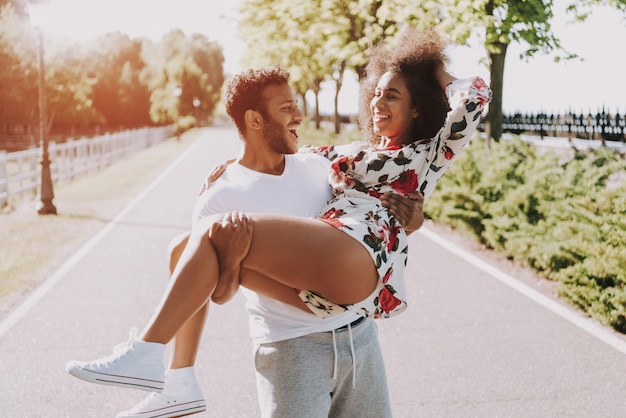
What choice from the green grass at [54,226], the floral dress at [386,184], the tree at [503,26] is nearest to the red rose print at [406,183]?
the floral dress at [386,184]

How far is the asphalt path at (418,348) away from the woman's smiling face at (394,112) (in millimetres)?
2214

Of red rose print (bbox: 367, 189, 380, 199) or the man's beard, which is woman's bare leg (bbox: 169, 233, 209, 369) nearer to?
the man's beard

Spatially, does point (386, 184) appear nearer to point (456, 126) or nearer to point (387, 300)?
point (456, 126)

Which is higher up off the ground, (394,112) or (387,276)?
(394,112)

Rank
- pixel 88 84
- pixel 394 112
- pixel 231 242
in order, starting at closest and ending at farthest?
pixel 231 242 < pixel 394 112 < pixel 88 84

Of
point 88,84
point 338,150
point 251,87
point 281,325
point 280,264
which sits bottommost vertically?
point 281,325

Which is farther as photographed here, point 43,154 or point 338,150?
point 43,154

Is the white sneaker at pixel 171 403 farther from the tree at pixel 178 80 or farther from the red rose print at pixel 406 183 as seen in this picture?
the tree at pixel 178 80

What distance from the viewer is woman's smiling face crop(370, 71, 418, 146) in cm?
295

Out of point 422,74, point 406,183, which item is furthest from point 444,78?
point 406,183

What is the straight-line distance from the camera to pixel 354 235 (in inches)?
97.3

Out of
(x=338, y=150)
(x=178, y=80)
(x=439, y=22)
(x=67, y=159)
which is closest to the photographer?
(x=338, y=150)

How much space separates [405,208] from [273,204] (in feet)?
1.63

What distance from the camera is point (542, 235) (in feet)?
28.0
